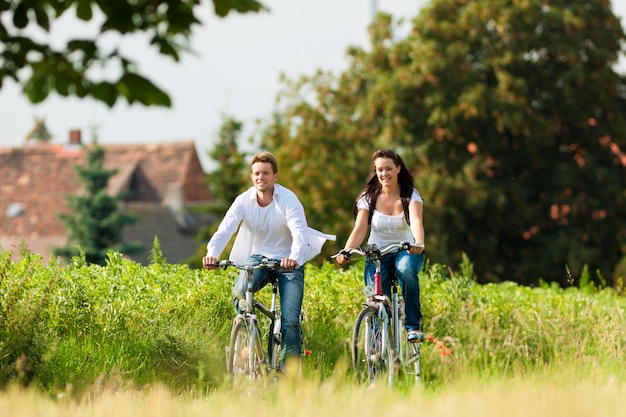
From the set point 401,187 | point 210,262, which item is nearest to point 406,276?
point 401,187

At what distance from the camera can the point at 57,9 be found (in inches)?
211

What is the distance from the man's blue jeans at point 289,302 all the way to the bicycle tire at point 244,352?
0.29 metres

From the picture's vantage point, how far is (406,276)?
8.39 m

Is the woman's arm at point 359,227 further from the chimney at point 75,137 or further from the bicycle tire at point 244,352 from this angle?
the chimney at point 75,137

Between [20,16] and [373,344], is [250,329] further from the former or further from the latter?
[20,16]

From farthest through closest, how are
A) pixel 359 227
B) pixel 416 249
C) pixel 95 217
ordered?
pixel 95 217, pixel 359 227, pixel 416 249

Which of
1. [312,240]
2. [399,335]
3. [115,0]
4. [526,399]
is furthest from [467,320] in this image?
[115,0]

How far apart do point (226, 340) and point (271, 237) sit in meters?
1.69

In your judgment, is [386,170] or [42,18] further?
[386,170]

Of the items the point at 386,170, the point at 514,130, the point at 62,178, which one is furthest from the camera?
the point at 62,178

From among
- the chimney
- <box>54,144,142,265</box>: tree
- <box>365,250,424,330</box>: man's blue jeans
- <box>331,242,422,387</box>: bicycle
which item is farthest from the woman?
the chimney

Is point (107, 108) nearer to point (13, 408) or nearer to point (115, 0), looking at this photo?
point (115, 0)

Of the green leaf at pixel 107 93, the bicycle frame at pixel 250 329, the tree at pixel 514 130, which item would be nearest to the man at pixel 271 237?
the bicycle frame at pixel 250 329

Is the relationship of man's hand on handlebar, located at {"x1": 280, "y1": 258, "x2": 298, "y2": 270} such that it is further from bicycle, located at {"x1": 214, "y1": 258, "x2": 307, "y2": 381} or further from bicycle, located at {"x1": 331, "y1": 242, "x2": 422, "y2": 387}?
bicycle, located at {"x1": 331, "y1": 242, "x2": 422, "y2": 387}
